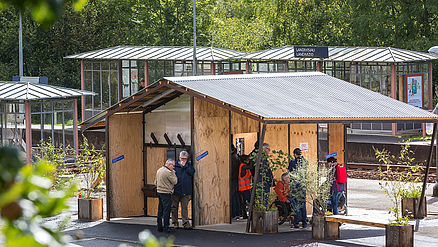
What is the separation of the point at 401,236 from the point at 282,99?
418cm

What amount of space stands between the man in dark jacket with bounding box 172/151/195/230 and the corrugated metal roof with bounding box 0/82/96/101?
11853mm

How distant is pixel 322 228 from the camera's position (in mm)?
14461

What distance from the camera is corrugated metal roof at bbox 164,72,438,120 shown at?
15297 mm

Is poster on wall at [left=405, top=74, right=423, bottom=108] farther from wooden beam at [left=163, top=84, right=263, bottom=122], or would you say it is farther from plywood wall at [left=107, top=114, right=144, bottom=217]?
wooden beam at [left=163, top=84, right=263, bottom=122]

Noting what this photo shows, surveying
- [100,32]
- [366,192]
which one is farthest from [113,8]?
[366,192]

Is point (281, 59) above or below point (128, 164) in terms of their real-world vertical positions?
above

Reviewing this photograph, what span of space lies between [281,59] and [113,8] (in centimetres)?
2104

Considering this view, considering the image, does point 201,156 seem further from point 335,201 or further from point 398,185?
point 398,185

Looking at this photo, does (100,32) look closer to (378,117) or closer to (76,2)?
(378,117)

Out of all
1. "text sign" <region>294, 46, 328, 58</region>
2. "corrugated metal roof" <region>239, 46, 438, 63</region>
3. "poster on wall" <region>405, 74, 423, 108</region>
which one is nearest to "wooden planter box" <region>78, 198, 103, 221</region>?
"corrugated metal roof" <region>239, 46, 438, 63</region>

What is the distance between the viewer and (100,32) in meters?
54.4

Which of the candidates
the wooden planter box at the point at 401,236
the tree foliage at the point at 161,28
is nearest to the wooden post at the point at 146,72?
the tree foliage at the point at 161,28

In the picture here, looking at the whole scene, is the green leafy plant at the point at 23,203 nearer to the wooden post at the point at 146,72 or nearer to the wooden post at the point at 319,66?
the wooden post at the point at 319,66

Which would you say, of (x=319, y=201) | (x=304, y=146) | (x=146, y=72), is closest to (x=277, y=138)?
(x=304, y=146)
